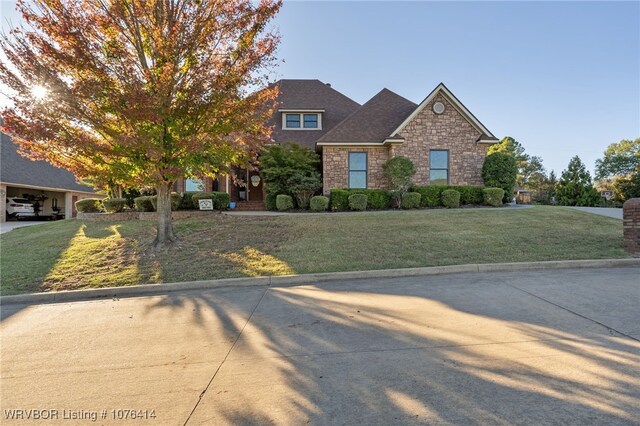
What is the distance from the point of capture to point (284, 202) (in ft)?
52.7

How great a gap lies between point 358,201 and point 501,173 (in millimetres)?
7682

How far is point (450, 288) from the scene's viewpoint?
5.97 metres

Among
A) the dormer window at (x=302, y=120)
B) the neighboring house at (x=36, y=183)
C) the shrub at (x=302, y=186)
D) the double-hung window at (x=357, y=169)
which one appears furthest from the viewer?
the neighboring house at (x=36, y=183)

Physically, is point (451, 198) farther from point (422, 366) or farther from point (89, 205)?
point (89, 205)

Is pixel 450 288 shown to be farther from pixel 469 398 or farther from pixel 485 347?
pixel 469 398

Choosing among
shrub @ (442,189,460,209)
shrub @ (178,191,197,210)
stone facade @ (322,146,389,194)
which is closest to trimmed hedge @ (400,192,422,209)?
shrub @ (442,189,460,209)

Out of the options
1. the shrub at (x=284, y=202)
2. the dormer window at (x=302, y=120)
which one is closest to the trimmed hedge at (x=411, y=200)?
the shrub at (x=284, y=202)

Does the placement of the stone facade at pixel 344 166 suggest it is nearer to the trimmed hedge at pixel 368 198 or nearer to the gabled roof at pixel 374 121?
the gabled roof at pixel 374 121

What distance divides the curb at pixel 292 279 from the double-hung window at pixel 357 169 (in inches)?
431

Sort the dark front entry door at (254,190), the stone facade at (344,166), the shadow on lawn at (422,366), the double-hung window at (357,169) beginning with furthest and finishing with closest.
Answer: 1. the dark front entry door at (254,190)
2. the double-hung window at (357,169)
3. the stone facade at (344,166)
4. the shadow on lawn at (422,366)

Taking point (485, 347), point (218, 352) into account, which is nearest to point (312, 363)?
point (218, 352)

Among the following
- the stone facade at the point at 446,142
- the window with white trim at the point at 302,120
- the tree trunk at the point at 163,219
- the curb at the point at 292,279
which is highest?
the window with white trim at the point at 302,120

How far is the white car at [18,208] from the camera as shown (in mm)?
23942

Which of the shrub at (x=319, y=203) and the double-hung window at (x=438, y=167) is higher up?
the double-hung window at (x=438, y=167)
